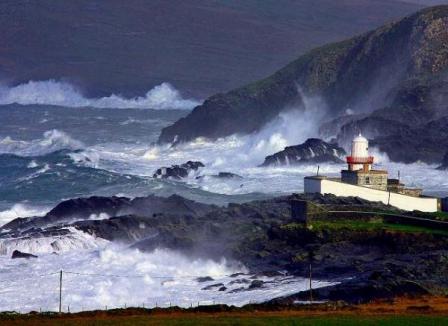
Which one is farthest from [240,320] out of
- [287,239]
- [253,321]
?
[287,239]

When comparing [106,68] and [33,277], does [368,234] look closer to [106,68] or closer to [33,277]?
[33,277]

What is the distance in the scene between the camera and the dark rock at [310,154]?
235 feet

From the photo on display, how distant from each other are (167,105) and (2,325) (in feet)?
340

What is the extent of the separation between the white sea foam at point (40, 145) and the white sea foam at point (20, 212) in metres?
26.3

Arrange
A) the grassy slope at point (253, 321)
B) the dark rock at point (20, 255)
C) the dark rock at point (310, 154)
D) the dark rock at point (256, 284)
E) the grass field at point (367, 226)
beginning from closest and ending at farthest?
the grassy slope at point (253, 321) → the dark rock at point (256, 284) → the grass field at point (367, 226) → the dark rock at point (20, 255) → the dark rock at point (310, 154)

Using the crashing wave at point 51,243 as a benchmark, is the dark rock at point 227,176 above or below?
above

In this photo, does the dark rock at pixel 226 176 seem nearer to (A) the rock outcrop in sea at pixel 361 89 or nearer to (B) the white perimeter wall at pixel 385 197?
(A) the rock outcrop in sea at pixel 361 89

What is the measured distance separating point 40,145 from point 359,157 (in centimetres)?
4588

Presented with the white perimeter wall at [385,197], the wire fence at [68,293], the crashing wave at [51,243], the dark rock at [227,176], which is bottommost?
the wire fence at [68,293]

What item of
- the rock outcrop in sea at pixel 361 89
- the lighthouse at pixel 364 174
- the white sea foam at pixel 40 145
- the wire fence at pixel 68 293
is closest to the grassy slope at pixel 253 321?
the wire fence at pixel 68 293

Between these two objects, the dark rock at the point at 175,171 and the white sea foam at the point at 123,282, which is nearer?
the white sea foam at the point at 123,282

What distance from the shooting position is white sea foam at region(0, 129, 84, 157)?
88.5 m

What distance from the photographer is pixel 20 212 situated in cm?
5847

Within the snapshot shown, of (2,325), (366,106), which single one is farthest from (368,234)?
(366,106)
